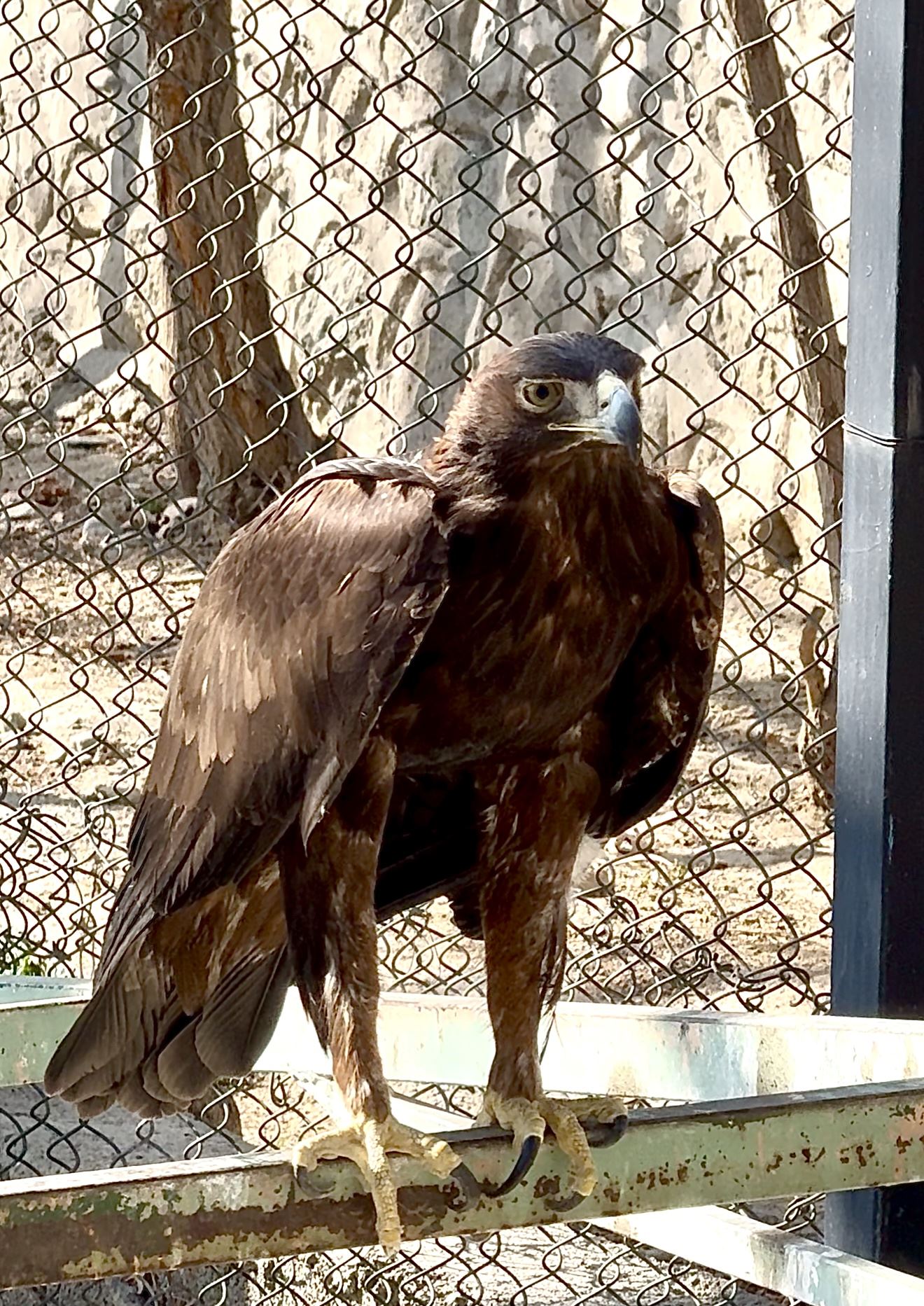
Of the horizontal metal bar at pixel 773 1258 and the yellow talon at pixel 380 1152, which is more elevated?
the yellow talon at pixel 380 1152

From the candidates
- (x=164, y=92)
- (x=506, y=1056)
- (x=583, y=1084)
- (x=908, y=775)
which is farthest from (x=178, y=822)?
(x=164, y=92)

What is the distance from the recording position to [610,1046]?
2.98 m

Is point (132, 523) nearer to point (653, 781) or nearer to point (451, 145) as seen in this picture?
point (653, 781)

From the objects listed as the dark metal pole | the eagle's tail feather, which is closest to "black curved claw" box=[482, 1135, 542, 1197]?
the eagle's tail feather

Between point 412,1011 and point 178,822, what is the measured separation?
64 centimetres

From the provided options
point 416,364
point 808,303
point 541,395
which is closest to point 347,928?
point 541,395

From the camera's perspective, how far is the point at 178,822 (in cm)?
261

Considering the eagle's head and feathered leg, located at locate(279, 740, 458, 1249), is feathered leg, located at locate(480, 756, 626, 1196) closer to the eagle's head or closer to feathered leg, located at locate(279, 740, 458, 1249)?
feathered leg, located at locate(279, 740, 458, 1249)

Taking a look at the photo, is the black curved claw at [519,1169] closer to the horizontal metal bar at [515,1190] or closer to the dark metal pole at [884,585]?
the horizontal metal bar at [515,1190]

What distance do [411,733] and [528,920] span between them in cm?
41

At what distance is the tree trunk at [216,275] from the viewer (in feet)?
15.9

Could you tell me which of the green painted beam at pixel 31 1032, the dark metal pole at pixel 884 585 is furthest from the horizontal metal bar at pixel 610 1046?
the dark metal pole at pixel 884 585

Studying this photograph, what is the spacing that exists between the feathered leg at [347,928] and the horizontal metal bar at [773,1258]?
44 cm

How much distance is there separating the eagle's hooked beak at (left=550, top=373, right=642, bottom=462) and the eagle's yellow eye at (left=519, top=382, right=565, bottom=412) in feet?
0.19
